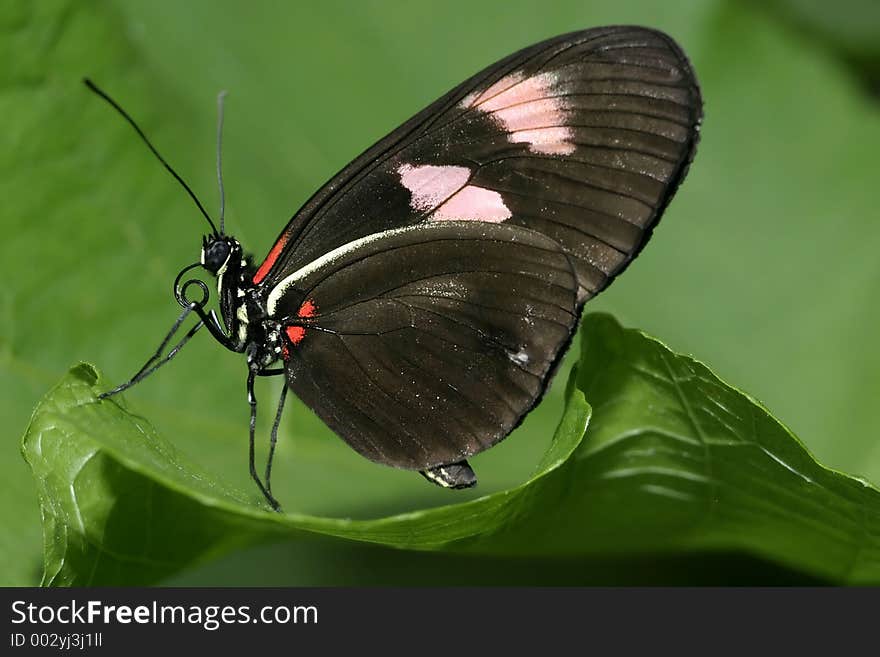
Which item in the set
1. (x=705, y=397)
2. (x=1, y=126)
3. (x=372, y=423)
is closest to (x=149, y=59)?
(x=1, y=126)

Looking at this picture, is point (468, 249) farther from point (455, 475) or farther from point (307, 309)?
point (455, 475)

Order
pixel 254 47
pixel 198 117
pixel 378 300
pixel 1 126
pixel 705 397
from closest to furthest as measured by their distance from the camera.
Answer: pixel 705 397 → pixel 378 300 → pixel 1 126 → pixel 198 117 → pixel 254 47

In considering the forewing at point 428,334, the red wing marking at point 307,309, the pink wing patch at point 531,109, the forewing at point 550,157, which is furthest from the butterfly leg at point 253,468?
the pink wing patch at point 531,109

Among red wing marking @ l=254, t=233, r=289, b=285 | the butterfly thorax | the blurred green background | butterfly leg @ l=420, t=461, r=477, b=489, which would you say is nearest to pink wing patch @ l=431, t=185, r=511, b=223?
red wing marking @ l=254, t=233, r=289, b=285

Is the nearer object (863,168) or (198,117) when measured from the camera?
(198,117)

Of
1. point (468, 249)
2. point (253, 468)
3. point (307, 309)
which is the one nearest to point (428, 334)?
point (468, 249)

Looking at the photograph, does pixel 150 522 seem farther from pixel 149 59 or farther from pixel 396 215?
pixel 149 59
